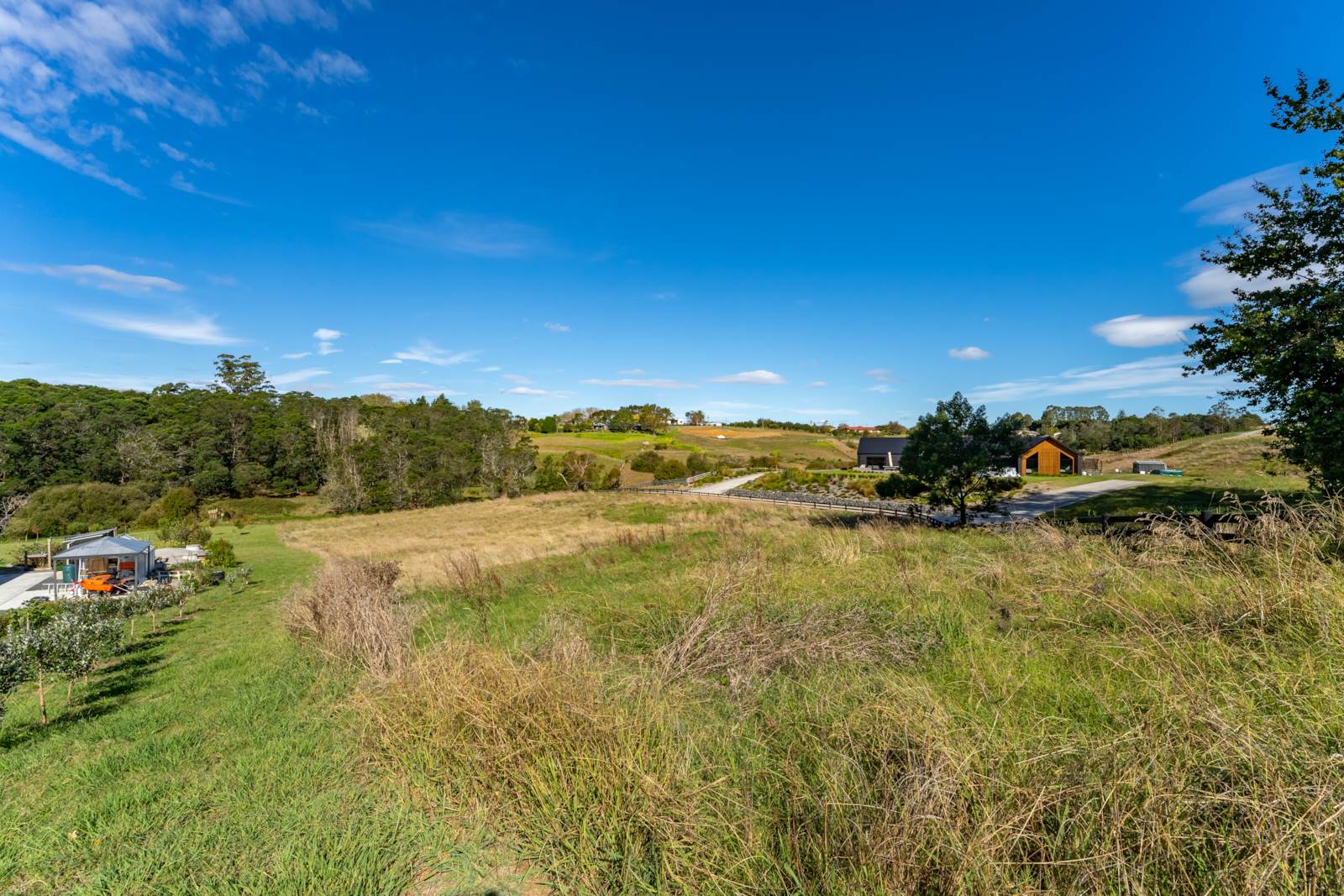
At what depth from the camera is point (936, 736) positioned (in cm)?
282

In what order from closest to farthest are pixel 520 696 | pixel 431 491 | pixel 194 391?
pixel 520 696
pixel 431 491
pixel 194 391

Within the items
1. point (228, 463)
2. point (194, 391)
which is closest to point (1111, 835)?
point (228, 463)

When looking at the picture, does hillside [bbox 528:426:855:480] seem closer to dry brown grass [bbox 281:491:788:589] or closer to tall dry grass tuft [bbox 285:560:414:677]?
dry brown grass [bbox 281:491:788:589]

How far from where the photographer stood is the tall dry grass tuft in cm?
631

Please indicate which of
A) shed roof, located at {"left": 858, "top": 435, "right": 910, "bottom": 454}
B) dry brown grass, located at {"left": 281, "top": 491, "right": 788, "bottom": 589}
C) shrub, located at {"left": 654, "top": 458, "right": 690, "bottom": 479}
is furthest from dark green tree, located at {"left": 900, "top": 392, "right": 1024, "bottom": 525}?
shed roof, located at {"left": 858, "top": 435, "right": 910, "bottom": 454}

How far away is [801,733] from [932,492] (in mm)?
18893

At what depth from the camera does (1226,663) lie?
3.65m

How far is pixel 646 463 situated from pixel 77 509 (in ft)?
150

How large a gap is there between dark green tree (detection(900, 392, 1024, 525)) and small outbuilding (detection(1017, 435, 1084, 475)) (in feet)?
120

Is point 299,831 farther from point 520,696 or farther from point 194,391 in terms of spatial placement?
point 194,391

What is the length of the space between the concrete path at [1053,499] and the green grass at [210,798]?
22.7m

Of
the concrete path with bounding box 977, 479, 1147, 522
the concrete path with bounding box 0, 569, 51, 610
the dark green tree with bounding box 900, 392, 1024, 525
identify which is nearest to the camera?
the concrete path with bounding box 0, 569, 51, 610

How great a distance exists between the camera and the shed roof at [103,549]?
17.3 meters

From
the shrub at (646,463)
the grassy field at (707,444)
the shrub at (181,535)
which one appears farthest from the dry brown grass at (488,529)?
the grassy field at (707,444)
